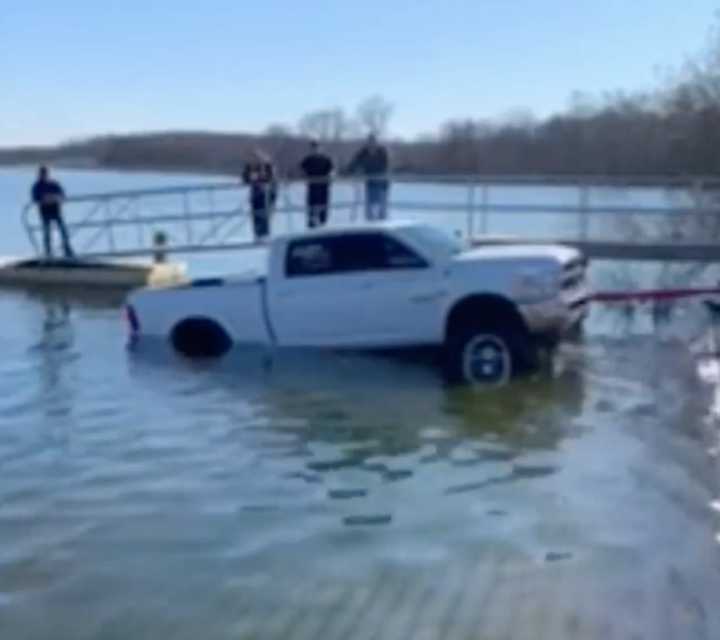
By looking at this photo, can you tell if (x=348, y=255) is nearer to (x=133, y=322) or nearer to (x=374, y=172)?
(x=133, y=322)

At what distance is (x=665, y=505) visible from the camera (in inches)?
352

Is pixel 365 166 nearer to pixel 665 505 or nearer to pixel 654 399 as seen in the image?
pixel 654 399

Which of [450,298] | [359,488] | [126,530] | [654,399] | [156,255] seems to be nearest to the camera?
[126,530]

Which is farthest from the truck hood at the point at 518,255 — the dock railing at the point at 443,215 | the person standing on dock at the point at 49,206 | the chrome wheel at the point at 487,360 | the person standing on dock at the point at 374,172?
the person standing on dock at the point at 49,206

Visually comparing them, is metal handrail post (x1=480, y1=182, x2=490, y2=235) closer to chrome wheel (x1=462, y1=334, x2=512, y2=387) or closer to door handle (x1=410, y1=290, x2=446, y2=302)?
door handle (x1=410, y1=290, x2=446, y2=302)

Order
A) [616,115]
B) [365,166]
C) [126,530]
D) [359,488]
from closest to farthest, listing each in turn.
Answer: [126,530]
[359,488]
[365,166]
[616,115]

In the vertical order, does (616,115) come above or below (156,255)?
above

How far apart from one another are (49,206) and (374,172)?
6504mm

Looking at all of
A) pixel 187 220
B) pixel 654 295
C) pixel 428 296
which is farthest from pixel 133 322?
pixel 187 220

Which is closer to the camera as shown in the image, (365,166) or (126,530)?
(126,530)

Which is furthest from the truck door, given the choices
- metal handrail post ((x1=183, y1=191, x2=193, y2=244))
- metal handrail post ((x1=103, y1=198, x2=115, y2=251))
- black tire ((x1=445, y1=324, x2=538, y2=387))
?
metal handrail post ((x1=103, y1=198, x2=115, y2=251))

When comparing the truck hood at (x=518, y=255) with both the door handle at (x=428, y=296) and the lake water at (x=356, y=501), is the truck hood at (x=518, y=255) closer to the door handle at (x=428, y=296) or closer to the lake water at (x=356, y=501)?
the door handle at (x=428, y=296)

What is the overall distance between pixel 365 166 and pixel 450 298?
398 inches

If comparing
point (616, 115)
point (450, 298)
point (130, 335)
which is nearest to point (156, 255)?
point (130, 335)
